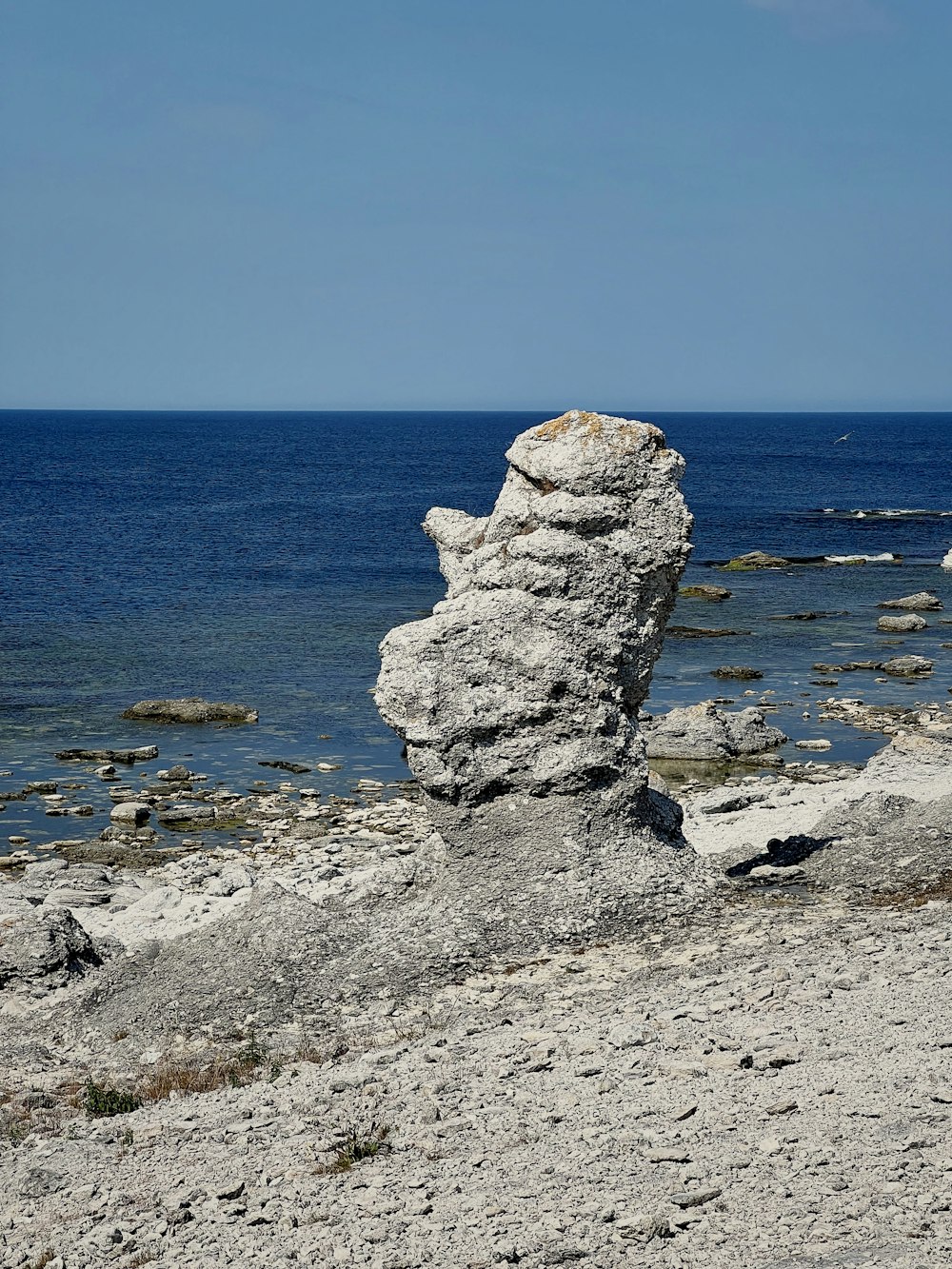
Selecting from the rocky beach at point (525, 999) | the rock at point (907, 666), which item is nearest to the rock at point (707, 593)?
the rock at point (907, 666)

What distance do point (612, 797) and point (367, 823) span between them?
11.4 m

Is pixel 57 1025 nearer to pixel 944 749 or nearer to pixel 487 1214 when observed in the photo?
pixel 487 1214

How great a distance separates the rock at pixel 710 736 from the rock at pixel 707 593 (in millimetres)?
24744

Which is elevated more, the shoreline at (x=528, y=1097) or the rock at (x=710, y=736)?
the shoreline at (x=528, y=1097)

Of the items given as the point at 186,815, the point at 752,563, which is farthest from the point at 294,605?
the point at 186,815

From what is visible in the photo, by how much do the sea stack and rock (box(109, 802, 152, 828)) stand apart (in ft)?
41.3

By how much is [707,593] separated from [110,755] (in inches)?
1259

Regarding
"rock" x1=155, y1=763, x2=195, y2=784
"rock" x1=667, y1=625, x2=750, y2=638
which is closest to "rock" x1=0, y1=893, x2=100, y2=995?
"rock" x1=155, y1=763, x2=195, y2=784

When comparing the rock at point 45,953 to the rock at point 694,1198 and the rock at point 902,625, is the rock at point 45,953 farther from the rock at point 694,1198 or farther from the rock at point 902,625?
the rock at point 902,625

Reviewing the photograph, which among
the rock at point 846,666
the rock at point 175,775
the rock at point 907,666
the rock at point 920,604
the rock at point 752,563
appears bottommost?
the rock at point 175,775

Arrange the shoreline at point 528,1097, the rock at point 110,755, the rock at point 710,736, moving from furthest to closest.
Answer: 1. the rock at point 110,755
2. the rock at point 710,736
3. the shoreline at point 528,1097

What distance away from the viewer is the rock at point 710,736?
31.5m

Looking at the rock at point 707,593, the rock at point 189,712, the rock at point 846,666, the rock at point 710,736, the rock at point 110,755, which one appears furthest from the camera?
the rock at point 707,593

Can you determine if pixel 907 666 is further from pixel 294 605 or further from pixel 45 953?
pixel 45 953
